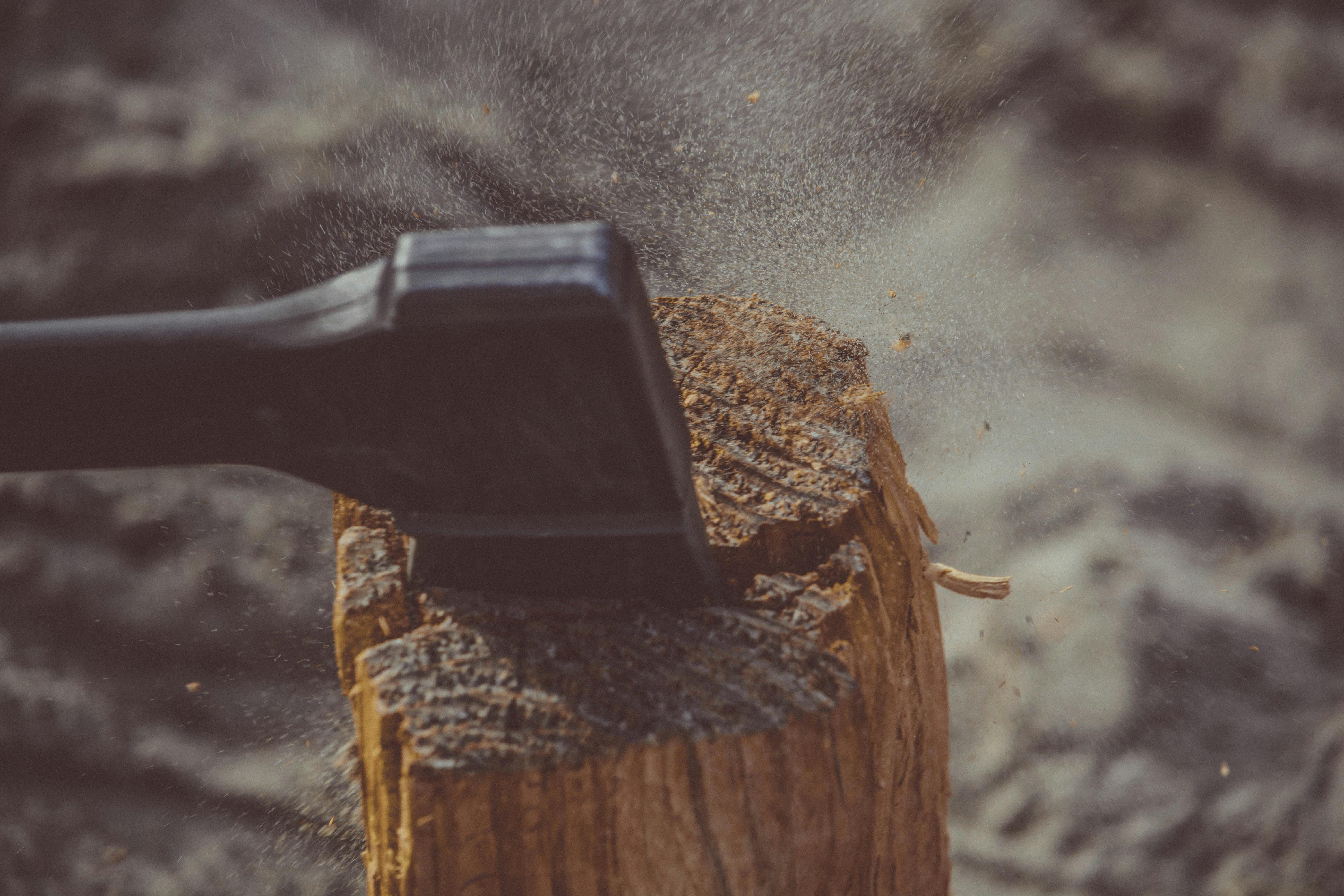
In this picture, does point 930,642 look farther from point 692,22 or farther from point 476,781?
point 692,22

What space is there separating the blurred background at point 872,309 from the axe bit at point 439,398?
919 mm

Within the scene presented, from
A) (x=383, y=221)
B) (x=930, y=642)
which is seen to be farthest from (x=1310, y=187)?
(x=383, y=221)

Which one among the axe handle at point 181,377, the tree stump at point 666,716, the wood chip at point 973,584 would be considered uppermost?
the axe handle at point 181,377

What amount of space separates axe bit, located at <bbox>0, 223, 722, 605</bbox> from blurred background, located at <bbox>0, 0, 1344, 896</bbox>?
3.02ft

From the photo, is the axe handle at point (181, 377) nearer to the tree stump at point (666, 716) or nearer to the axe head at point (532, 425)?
the axe head at point (532, 425)

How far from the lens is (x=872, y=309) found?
1425 mm

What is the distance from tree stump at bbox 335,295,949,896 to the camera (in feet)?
1.82

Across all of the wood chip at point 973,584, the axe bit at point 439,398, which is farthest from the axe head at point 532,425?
the wood chip at point 973,584

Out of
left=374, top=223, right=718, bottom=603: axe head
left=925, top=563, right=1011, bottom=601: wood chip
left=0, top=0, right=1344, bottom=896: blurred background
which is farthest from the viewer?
left=0, top=0, right=1344, bottom=896: blurred background

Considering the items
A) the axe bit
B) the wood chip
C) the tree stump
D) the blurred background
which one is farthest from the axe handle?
the blurred background

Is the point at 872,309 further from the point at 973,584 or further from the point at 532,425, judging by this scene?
the point at 532,425

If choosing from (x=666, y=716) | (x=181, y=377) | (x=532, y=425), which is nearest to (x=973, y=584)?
(x=666, y=716)

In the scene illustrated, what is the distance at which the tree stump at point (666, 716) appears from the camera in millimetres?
556

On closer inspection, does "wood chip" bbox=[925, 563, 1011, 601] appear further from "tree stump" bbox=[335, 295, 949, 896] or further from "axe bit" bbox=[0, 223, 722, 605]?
"axe bit" bbox=[0, 223, 722, 605]
